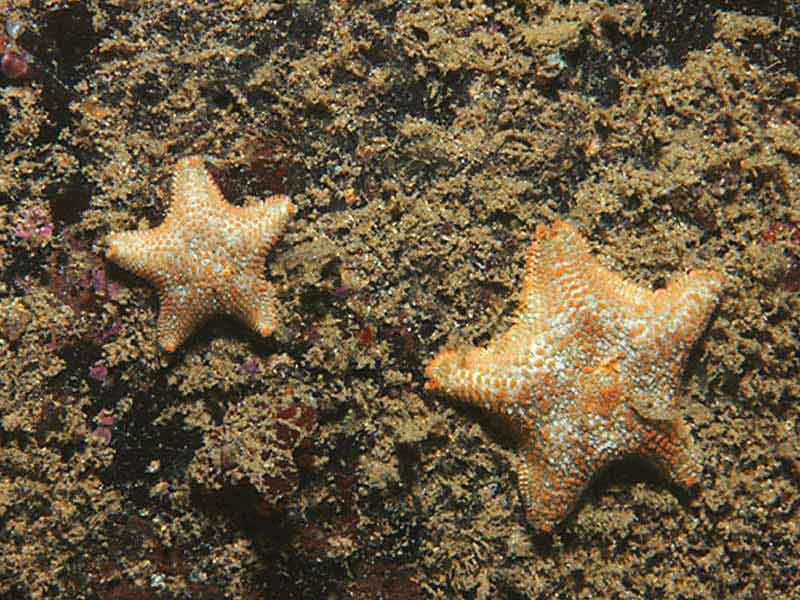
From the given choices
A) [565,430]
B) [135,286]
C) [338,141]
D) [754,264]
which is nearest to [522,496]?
[565,430]

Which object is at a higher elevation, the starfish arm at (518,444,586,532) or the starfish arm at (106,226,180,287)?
A: the starfish arm at (106,226,180,287)

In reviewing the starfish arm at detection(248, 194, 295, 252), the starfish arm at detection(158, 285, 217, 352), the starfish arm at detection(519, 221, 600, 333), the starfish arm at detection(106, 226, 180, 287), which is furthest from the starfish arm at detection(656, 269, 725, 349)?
the starfish arm at detection(106, 226, 180, 287)

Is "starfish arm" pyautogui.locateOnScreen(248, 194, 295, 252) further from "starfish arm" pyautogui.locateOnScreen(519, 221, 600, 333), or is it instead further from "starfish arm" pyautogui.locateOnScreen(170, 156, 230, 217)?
"starfish arm" pyautogui.locateOnScreen(519, 221, 600, 333)

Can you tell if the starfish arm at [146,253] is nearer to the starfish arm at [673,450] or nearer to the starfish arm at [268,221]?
the starfish arm at [268,221]

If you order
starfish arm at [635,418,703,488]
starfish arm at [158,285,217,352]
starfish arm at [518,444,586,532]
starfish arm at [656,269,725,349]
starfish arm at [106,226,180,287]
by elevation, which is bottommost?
starfish arm at [518,444,586,532]

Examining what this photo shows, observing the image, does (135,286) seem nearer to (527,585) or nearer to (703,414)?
(527,585)

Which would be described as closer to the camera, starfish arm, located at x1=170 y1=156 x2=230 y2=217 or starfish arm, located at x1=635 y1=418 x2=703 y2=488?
starfish arm, located at x1=635 y1=418 x2=703 y2=488

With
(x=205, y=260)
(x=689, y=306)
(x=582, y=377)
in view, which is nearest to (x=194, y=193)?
(x=205, y=260)
